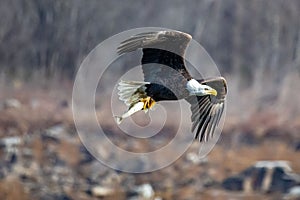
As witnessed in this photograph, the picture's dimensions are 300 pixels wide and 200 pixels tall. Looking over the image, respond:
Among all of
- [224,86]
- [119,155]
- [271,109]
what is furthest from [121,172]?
[224,86]

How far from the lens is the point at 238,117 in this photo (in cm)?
2436

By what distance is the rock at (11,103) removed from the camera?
81.6 feet

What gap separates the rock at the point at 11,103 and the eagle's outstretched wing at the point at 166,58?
46.4 feet

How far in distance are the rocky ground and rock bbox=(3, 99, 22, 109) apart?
0.02 meters

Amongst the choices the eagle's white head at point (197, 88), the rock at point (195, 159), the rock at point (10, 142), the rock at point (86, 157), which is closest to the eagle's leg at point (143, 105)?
the eagle's white head at point (197, 88)

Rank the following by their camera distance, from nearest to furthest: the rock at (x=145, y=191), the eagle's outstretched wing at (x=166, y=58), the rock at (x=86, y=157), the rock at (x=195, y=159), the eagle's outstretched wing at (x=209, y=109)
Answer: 1. the eagle's outstretched wing at (x=166, y=58)
2. the eagle's outstretched wing at (x=209, y=109)
3. the rock at (x=145, y=191)
4. the rock at (x=195, y=159)
5. the rock at (x=86, y=157)

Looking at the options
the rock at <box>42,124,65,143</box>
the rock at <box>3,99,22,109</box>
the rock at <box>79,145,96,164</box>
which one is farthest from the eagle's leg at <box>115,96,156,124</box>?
the rock at <box>3,99,22,109</box>

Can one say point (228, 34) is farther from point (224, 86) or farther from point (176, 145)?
point (224, 86)

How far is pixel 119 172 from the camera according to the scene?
869 inches

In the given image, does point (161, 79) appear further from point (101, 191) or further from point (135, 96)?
point (101, 191)

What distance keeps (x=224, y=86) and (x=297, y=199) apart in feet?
A: 31.4

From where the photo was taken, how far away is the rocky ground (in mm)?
21188

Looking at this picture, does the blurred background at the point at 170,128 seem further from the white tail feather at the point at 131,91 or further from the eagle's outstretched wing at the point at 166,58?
the eagle's outstretched wing at the point at 166,58

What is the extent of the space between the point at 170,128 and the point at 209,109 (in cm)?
1197
